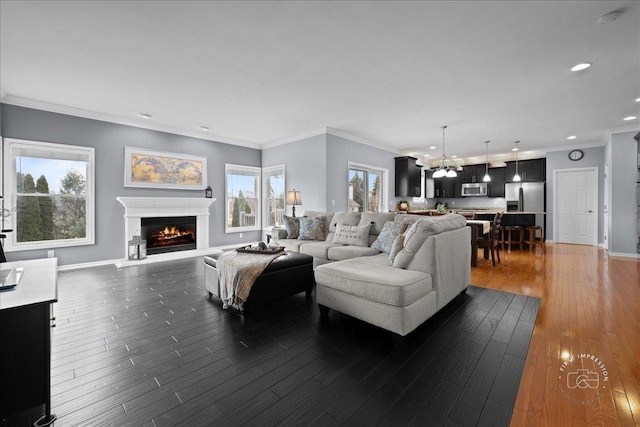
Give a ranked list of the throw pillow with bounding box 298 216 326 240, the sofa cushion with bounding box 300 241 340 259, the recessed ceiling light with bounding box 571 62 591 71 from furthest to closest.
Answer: the throw pillow with bounding box 298 216 326 240 → the sofa cushion with bounding box 300 241 340 259 → the recessed ceiling light with bounding box 571 62 591 71

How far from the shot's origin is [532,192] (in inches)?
329

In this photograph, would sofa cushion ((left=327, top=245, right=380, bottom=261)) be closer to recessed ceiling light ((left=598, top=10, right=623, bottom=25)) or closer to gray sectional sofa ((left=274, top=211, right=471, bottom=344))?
gray sectional sofa ((left=274, top=211, right=471, bottom=344))

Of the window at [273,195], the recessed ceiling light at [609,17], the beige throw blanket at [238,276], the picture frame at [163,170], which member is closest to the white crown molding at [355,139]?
the window at [273,195]

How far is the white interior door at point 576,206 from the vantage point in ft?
24.6

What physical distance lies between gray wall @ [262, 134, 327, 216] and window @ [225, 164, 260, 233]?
0.84 metres

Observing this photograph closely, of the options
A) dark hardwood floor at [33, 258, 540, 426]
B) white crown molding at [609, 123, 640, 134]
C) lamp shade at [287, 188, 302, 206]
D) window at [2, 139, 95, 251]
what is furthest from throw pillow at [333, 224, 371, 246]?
white crown molding at [609, 123, 640, 134]

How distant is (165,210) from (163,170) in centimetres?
85

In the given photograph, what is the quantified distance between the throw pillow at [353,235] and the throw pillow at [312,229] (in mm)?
403

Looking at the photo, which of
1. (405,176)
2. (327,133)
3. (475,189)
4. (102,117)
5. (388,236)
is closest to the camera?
(388,236)

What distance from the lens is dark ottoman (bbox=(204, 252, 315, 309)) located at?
302cm

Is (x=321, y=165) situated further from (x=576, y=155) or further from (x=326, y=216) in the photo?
(x=576, y=155)

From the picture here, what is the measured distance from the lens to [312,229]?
4.96 meters

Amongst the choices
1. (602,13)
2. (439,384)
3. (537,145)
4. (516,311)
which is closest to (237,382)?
(439,384)

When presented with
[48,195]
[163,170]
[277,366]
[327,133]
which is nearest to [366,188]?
[327,133]
